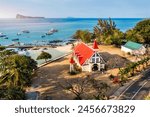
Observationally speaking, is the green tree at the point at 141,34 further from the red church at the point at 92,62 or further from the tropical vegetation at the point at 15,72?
the tropical vegetation at the point at 15,72

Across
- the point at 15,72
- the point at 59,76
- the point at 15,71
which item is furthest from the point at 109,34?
the point at 15,72

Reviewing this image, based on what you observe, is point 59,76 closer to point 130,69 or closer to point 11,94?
point 130,69

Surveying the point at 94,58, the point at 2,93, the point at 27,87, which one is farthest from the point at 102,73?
the point at 2,93

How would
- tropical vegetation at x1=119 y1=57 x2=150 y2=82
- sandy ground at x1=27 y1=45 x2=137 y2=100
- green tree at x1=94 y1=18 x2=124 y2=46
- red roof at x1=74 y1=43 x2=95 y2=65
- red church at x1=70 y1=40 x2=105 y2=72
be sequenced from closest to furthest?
sandy ground at x1=27 y1=45 x2=137 y2=100 < tropical vegetation at x1=119 y1=57 x2=150 y2=82 < red church at x1=70 y1=40 x2=105 y2=72 < red roof at x1=74 y1=43 x2=95 y2=65 < green tree at x1=94 y1=18 x2=124 y2=46

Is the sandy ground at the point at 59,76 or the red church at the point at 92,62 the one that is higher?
the red church at the point at 92,62

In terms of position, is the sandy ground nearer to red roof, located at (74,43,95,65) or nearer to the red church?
the red church

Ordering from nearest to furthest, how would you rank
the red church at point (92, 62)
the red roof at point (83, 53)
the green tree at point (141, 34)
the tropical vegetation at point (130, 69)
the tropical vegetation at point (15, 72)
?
the tropical vegetation at point (15, 72) → the tropical vegetation at point (130, 69) → the red church at point (92, 62) → the red roof at point (83, 53) → the green tree at point (141, 34)

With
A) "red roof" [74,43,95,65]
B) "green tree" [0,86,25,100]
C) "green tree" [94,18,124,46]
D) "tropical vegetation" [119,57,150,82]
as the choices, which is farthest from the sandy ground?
"green tree" [94,18,124,46]

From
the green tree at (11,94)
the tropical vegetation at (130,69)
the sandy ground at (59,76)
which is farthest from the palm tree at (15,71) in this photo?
the tropical vegetation at (130,69)

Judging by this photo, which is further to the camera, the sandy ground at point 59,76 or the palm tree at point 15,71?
the sandy ground at point 59,76
